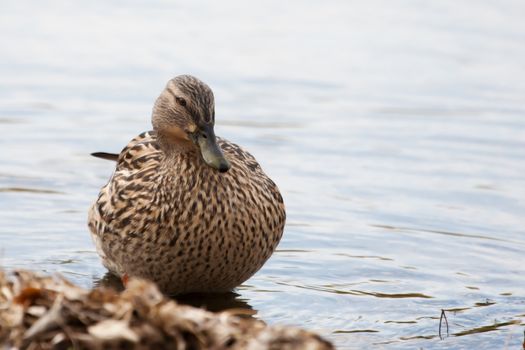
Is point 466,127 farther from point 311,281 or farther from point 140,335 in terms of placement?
point 140,335

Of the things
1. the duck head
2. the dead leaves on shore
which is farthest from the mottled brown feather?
the dead leaves on shore

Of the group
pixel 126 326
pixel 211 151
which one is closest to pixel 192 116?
pixel 211 151

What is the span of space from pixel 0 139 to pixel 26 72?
6.32 ft

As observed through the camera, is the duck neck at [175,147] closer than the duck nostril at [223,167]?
No

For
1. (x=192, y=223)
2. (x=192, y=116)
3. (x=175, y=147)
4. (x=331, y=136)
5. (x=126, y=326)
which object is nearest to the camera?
(x=126, y=326)

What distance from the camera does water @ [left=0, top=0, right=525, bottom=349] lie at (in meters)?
7.80

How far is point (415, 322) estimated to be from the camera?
7.20 meters

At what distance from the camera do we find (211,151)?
6.95 metres

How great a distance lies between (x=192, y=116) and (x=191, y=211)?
0.55 metres

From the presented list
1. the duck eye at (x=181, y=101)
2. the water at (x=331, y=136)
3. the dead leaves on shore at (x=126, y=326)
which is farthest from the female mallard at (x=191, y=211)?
the dead leaves on shore at (x=126, y=326)

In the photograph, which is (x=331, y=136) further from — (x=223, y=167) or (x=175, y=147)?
(x=223, y=167)

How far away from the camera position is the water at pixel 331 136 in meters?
7.80

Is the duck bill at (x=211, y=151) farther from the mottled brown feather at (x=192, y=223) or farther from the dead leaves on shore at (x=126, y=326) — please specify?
the dead leaves on shore at (x=126, y=326)

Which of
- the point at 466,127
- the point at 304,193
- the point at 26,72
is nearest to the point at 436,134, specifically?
the point at 466,127
